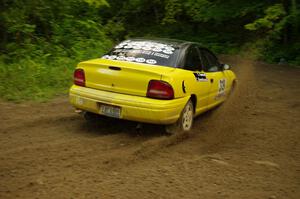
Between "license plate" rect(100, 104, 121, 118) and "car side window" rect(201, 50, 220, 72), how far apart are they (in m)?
2.01

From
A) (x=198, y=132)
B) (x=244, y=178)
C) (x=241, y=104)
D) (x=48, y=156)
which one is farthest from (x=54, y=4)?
(x=244, y=178)

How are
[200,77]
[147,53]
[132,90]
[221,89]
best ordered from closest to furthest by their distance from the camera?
1. [132,90]
2. [147,53]
3. [200,77]
4. [221,89]

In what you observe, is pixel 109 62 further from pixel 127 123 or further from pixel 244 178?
pixel 244 178

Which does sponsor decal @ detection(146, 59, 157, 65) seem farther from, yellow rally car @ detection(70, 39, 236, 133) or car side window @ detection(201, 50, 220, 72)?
car side window @ detection(201, 50, 220, 72)

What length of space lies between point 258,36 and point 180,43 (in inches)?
496

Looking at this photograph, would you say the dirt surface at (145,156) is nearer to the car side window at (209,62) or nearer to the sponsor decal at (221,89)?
the sponsor decal at (221,89)

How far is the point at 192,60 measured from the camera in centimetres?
736

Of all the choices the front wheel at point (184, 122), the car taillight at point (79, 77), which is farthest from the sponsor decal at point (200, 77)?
the car taillight at point (79, 77)

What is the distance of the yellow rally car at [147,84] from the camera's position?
20.8 ft

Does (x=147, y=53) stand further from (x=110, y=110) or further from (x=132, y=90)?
(x=110, y=110)

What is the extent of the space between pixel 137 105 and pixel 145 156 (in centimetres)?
84

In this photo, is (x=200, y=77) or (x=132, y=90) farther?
(x=200, y=77)

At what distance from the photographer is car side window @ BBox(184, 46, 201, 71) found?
7.15 m

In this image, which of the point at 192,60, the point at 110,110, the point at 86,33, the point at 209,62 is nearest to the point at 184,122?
the point at 192,60
